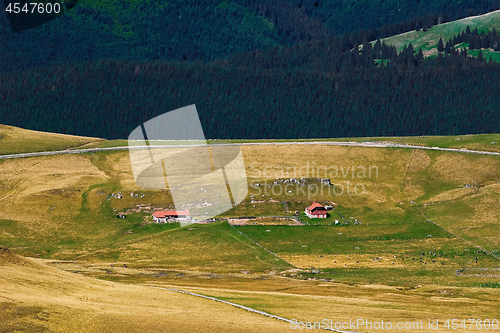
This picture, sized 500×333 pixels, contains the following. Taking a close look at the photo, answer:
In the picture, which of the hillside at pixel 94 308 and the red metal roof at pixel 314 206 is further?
the red metal roof at pixel 314 206

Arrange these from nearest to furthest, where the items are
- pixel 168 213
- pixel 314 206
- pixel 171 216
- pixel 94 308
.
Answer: pixel 94 308 < pixel 171 216 < pixel 168 213 < pixel 314 206

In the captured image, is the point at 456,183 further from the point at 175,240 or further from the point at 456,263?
the point at 175,240

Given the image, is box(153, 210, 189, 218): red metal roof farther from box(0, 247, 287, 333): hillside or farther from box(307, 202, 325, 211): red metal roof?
box(0, 247, 287, 333): hillside

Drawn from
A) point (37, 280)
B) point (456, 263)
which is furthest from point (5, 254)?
point (456, 263)

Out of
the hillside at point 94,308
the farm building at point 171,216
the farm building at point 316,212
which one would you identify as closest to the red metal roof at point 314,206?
the farm building at point 316,212

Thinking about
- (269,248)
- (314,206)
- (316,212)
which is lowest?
(269,248)

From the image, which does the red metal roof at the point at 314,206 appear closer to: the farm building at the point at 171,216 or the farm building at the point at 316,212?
the farm building at the point at 316,212

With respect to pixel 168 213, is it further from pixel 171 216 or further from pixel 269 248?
pixel 269 248

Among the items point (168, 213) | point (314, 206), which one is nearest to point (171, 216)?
point (168, 213)

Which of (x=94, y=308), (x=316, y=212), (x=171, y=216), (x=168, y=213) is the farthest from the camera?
(x=316, y=212)
